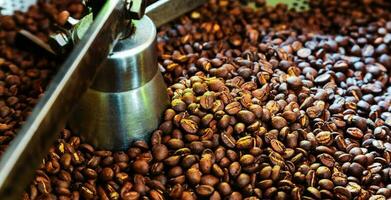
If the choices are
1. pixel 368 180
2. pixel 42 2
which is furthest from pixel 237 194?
pixel 42 2

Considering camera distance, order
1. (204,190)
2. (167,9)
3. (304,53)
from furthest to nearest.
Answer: (304,53)
(167,9)
(204,190)

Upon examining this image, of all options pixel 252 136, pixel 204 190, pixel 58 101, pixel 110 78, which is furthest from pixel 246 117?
pixel 58 101

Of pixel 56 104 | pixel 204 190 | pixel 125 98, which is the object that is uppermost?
pixel 56 104

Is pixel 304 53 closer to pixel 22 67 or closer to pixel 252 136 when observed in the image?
pixel 252 136

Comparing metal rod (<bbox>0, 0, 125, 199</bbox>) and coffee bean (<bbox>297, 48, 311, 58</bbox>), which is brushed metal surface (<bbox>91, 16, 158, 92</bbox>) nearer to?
metal rod (<bbox>0, 0, 125, 199</bbox>)

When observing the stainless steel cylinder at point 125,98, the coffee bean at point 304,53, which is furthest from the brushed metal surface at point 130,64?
the coffee bean at point 304,53

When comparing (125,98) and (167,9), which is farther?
(167,9)
